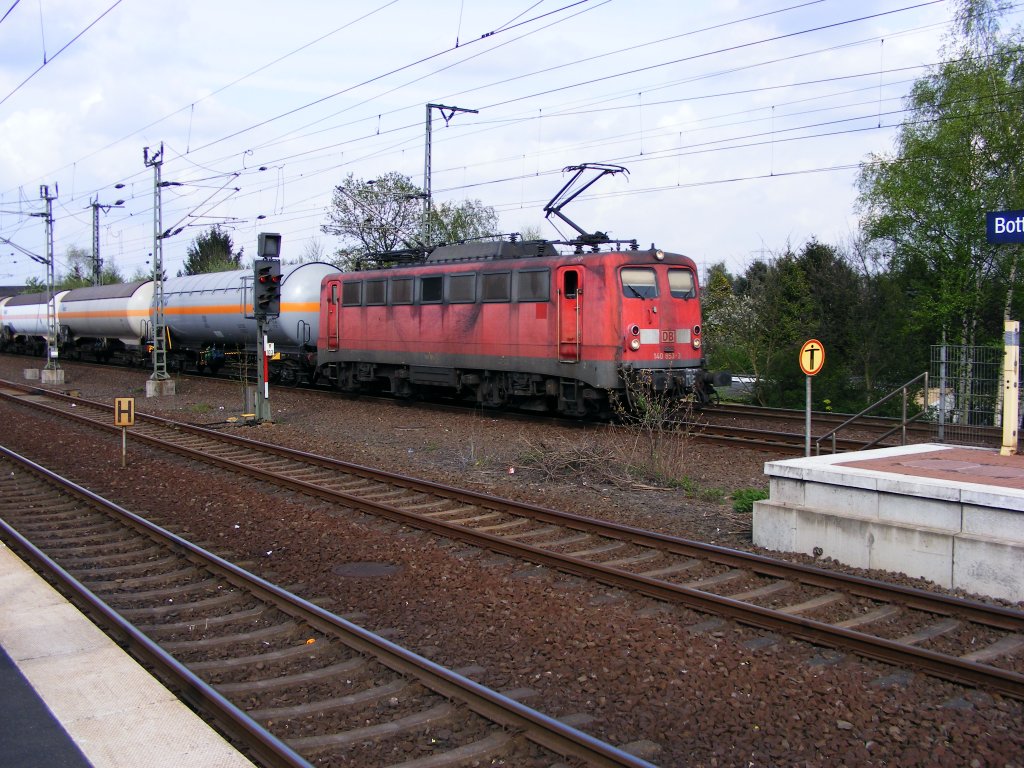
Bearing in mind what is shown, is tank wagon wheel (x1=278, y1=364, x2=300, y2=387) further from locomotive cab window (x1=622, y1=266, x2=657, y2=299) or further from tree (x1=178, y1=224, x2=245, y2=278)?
tree (x1=178, y1=224, x2=245, y2=278)

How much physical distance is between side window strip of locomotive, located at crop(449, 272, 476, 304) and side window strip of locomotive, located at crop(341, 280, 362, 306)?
397 centimetres

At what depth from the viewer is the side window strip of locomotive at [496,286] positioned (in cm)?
1747

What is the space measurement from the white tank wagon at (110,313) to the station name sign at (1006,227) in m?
29.2

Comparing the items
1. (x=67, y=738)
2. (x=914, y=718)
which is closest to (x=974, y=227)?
(x=914, y=718)

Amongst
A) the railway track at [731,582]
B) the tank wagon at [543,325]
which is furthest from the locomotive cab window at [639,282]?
the railway track at [731,582]

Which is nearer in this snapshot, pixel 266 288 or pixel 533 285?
pixel 533 285

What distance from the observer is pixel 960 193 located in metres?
23.9

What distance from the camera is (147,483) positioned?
1212 cm

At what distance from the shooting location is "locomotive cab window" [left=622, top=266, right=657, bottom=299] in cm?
1602

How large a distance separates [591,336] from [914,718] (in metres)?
11.4

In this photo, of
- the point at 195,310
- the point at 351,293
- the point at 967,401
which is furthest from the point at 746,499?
the point at 195,310

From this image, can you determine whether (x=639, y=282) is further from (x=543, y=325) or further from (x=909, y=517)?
(x=909, y=517)

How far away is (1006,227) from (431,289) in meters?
12.4

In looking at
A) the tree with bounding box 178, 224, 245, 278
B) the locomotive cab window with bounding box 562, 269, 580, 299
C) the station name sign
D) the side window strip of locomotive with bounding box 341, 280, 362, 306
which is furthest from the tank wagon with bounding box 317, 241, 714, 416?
the tree with bounding box 178, 224, 245, 278
